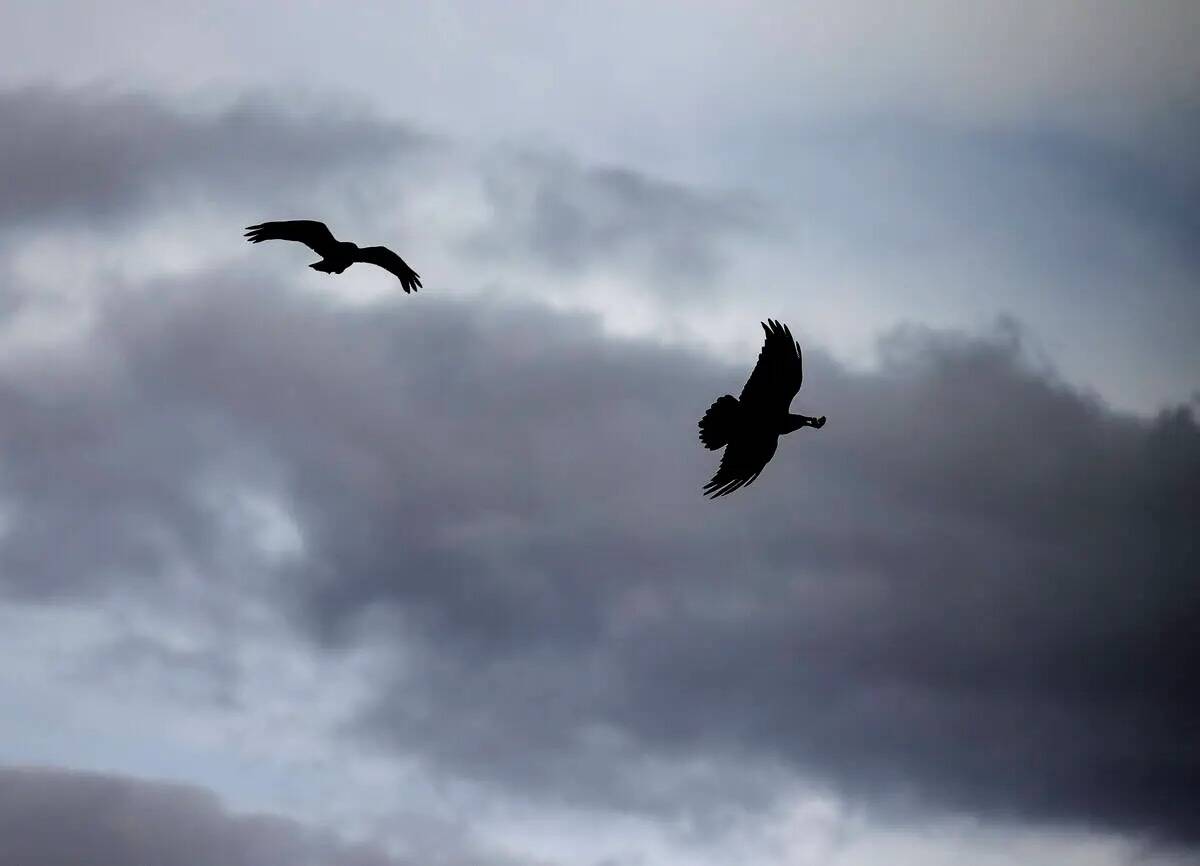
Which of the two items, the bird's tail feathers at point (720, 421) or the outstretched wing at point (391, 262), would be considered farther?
the outstretched wing at point (391, 262)

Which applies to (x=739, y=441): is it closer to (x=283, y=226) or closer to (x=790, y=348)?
(x=790, y=348)

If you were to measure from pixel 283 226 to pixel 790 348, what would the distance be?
43.5 ft

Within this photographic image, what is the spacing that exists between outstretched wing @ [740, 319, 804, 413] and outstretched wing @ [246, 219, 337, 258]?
11452 millimetres

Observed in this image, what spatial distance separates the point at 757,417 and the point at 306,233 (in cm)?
1251

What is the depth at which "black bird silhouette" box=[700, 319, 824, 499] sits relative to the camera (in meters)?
39.6

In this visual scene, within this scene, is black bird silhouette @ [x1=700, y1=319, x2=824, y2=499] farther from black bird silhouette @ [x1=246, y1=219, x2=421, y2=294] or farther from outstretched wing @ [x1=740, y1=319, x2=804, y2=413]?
black bird silhouette @ [x1=246, y1=219, x2=421, y2=294]

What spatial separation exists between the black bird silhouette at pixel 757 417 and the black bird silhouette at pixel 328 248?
9494 mm

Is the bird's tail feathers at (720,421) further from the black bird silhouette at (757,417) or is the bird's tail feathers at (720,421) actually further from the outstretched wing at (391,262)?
the outstretched wing at (391,262)

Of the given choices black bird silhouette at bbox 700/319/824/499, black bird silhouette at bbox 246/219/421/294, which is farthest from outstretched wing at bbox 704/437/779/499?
black bird silhouette at bbox 246/219/421/294

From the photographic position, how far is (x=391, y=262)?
45.8m

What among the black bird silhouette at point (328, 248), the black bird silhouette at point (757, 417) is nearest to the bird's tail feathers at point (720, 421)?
the black bird silhouette at point (757, 417)

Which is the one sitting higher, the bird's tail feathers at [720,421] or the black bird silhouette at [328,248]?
the black bird silhouette at [328,248]

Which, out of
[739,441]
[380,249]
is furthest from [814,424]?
[380,249]

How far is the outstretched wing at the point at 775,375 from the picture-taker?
129ft
